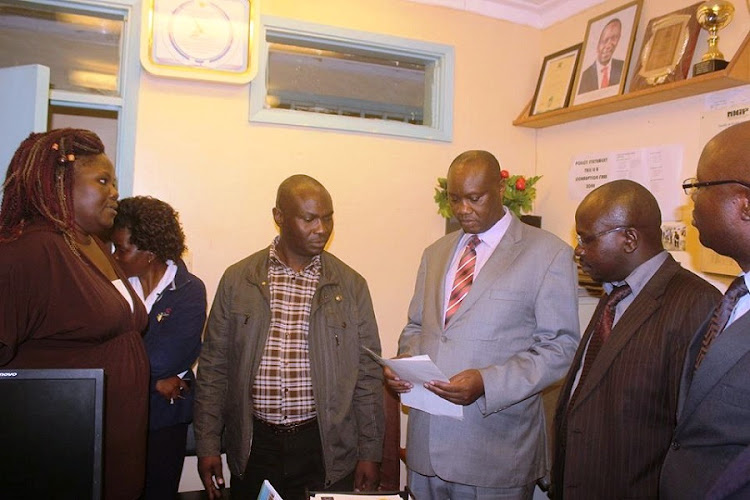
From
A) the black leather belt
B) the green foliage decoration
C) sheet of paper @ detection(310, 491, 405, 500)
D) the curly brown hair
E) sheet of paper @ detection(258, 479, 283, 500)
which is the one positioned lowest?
the black leather belt

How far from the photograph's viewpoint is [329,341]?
2215 mm

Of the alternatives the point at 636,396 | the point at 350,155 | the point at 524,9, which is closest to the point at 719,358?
the point at 636,396

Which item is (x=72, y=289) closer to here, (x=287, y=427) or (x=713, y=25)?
(x=287, y=427)

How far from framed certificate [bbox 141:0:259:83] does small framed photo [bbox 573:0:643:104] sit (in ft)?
5.76

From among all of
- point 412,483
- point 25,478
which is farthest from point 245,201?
point 25,478

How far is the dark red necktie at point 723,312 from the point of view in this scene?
1315 mm

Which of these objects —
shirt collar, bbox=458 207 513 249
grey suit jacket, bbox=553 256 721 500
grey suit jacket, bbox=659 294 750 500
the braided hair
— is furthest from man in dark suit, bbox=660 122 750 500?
the braided hair

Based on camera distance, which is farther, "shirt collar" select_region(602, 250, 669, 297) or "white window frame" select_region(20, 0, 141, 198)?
"white window frame" select_region(20, 0, 141, 198)

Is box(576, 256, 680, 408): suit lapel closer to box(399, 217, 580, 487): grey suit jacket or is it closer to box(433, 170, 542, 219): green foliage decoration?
box(399, 217, 580, 487): grey suit jacket

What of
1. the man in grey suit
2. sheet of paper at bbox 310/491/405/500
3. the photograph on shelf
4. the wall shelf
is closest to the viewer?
sheet of paper at bbox 310/491/405/500

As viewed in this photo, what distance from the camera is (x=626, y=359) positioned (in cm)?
165

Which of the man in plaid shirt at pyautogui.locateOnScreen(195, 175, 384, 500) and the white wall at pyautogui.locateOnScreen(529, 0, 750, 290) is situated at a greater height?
the white wall at pyautogui.locateOnScreen(529, 0, 750, 290)

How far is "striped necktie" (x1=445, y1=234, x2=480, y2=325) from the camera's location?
2.07 metres

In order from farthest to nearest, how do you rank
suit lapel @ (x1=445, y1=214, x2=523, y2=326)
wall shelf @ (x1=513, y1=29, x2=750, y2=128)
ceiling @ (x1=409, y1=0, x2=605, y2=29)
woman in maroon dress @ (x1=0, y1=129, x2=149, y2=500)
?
ceiling @ (x1=409, y1=0, x2=605, y2=29), wall shelf @ (x1=513, y1=29, x2=750, y2=128), suit lapel @ (x1=445, y1=214, x2=523, y2=326), woman in maroon dress @ (x1=0, y1=129, x2=149, y2=500)
